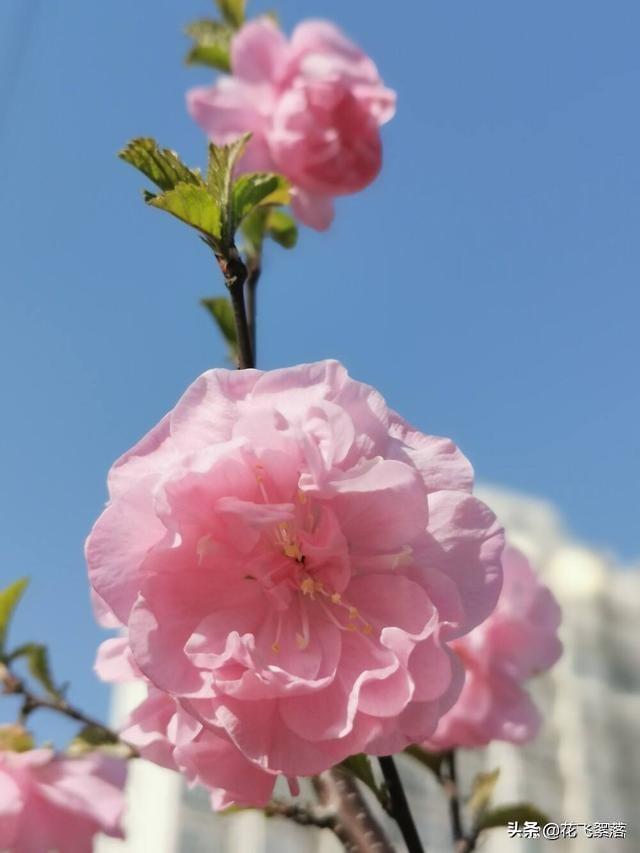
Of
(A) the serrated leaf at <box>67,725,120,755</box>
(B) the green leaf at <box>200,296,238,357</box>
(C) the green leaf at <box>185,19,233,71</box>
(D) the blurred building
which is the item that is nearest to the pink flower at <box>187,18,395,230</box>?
(C) the green leaf at <box>185,19,233,71</box>

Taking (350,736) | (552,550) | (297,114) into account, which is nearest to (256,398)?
(350,736)

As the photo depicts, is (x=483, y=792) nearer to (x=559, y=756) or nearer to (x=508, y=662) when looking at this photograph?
(x=508, y=662)

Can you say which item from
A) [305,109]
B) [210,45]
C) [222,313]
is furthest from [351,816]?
[210,45]

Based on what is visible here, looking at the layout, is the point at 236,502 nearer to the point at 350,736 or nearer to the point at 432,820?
the point at 350,736

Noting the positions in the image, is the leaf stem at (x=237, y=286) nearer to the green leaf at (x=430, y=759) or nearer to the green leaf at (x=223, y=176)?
the green leaf at (x=223, y=176)

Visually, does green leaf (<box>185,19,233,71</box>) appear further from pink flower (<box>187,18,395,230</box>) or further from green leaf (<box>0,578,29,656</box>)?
green leaf (<box>0,578,29,656</box>)

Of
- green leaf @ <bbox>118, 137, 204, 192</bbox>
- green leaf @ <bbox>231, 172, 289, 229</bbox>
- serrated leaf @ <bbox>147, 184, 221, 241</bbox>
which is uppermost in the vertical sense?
green leaf @ <bbox>231, 172, 289, 229</bbox>
